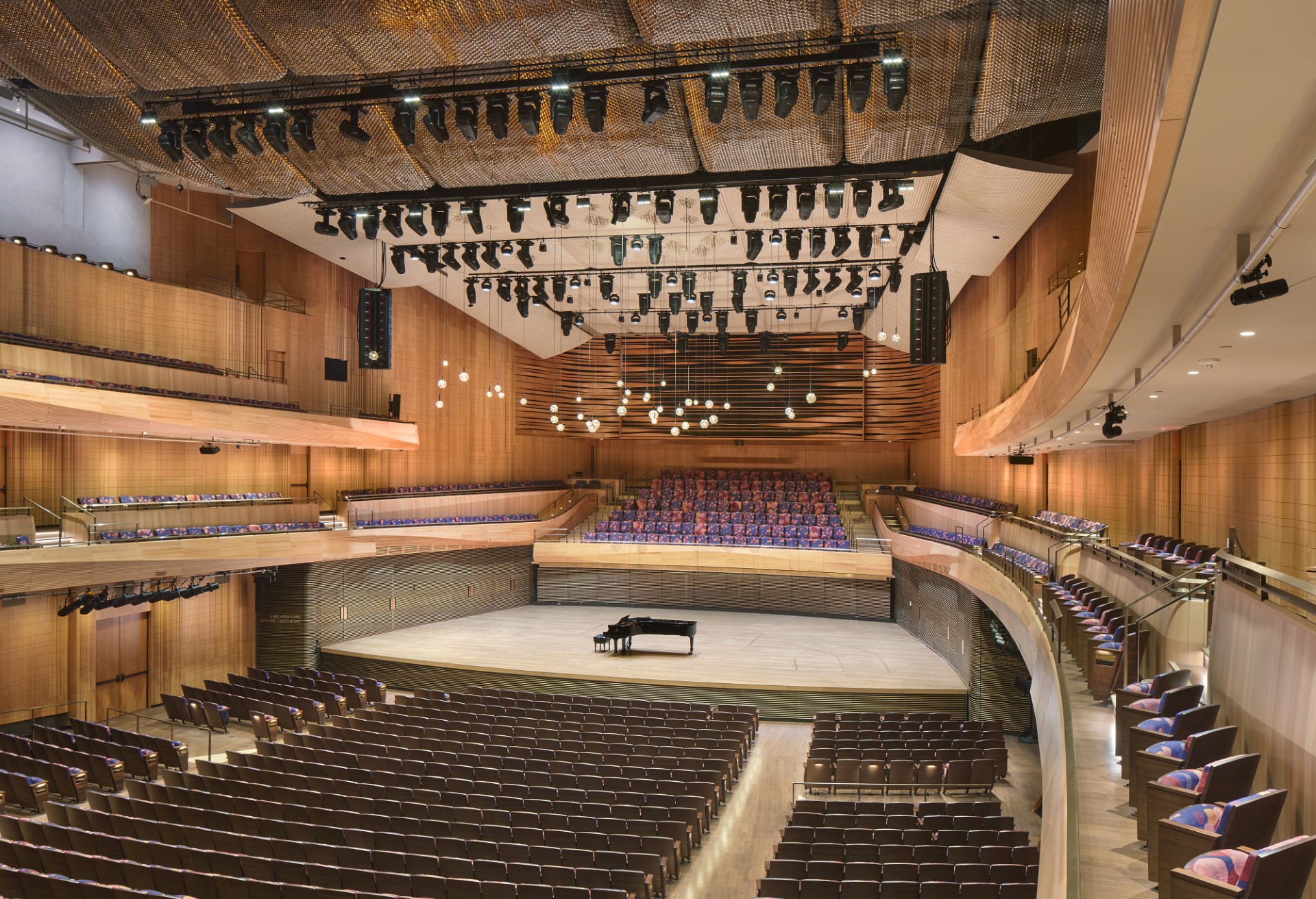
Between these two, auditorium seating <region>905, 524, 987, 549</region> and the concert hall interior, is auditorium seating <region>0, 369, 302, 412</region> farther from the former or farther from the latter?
auditorium seating <region>905, 524, 987, 549</region>

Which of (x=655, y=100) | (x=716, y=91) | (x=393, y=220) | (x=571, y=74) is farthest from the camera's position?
(x=393, y=220)

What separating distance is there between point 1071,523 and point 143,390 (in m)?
15.4

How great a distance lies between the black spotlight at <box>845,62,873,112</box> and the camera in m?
7.55

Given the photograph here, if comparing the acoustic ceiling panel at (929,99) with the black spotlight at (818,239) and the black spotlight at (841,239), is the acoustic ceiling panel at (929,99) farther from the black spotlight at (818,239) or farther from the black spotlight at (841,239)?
the black spotlight at (818,239)

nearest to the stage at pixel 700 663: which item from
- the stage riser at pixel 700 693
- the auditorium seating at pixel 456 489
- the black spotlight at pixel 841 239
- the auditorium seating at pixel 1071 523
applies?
the stage riser at pixel 700 693

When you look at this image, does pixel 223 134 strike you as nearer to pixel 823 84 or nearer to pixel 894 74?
pixel 823 84

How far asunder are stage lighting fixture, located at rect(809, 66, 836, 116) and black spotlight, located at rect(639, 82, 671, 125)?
4.85ft

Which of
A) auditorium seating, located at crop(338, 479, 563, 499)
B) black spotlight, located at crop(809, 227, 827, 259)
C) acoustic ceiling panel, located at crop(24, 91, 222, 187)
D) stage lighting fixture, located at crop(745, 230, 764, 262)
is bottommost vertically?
auditorium seating, located at crop(338, 479, 563, 499)

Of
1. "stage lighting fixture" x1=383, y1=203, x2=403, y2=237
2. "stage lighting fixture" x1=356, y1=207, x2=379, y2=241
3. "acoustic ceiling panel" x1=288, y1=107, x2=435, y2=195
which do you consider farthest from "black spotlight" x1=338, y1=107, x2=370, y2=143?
"stage lighting fixture" x1=356, y1=207, x2=379, y2=241

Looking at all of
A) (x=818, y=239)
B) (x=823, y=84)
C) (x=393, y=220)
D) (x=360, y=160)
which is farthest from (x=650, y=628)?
(x=823, y=84)

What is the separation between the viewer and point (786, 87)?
25.5 feet

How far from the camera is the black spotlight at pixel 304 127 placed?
9.34 m

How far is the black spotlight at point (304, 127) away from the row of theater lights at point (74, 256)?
703 cm

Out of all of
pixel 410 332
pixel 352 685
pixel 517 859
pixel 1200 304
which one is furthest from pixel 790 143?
pixel 410 332
